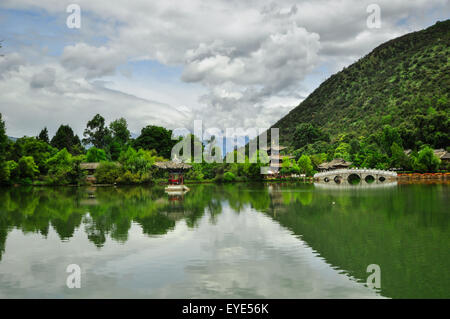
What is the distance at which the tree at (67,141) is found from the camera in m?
68.8

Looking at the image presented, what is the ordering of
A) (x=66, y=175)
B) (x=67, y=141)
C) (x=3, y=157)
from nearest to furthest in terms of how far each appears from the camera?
1. (x=3, y=157)
2. (x=66, y=175)
3. (x=67, y=141)

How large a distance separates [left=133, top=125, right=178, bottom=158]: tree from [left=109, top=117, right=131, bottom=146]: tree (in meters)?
5.08

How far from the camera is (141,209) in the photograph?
21.7m

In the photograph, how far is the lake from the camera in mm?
7930

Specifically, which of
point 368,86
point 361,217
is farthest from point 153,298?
point 368,86

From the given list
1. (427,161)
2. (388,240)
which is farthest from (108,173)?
(388,240)

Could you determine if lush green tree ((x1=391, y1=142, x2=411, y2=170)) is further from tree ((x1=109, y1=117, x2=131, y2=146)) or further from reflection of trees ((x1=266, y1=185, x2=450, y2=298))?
tree ((x1=109, y1=117, x2=131, y2=146))

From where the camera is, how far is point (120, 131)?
7206cm

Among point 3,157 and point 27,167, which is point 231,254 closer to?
point 3,157

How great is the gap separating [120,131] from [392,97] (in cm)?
6063

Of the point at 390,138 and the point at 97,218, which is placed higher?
the point at 390,138

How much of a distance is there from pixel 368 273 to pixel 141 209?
1505 cm
